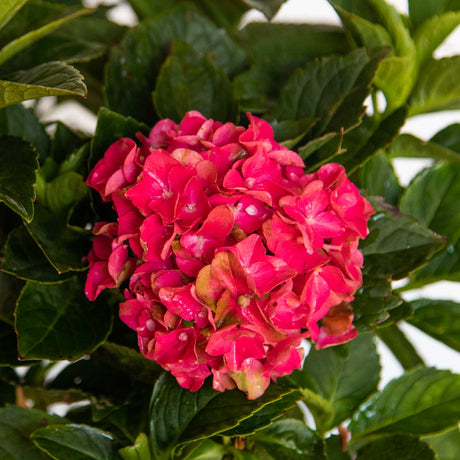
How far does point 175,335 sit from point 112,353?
0.14 meters

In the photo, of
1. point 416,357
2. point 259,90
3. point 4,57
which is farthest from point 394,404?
point 4,57

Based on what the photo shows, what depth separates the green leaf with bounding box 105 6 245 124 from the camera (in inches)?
23.8

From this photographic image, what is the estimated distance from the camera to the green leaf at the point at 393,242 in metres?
0.54

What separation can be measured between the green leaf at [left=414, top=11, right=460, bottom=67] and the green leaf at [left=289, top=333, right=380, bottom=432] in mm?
298

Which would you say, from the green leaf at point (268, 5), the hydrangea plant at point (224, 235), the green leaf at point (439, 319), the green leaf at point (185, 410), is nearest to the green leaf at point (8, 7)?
the hydrangea plant at point (224, 235)

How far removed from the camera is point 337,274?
0.45m

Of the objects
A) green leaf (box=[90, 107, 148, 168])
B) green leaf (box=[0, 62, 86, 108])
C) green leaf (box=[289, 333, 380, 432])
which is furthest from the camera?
green leaf (box=[289, 333, 380, 432])

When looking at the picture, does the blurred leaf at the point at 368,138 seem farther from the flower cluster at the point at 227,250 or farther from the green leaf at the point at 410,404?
the green leaf at the point at 410,404

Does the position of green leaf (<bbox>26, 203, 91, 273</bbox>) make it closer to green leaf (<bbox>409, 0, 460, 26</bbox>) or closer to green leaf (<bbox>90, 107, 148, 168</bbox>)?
green leaf (<bbox>90, 107, 148, 168</bbox>)

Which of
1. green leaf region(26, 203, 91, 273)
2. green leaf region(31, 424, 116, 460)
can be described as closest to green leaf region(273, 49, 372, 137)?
green leaf region(26, 203, 91, 273)

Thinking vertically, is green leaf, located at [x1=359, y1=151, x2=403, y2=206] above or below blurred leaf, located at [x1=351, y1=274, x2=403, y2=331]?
above

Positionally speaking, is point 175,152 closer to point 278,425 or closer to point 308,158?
point 308,158

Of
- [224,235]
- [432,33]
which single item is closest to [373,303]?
[224,235]

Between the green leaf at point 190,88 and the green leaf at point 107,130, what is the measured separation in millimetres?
62
